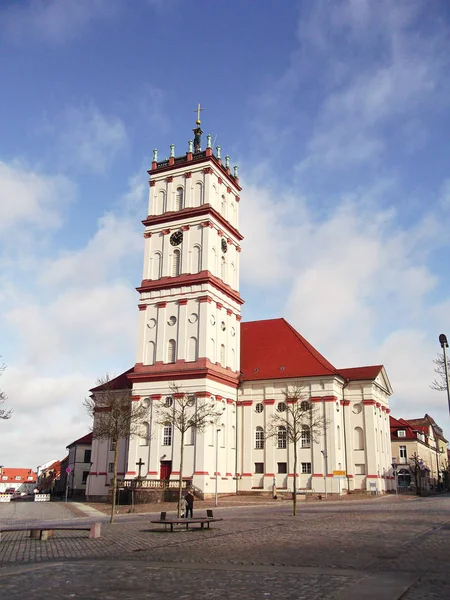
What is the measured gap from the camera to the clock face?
56.9 meters

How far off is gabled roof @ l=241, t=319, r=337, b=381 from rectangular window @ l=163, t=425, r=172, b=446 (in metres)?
9.81

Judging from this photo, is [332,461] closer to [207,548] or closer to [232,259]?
[232,259]

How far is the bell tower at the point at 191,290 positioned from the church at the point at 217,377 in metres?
0.11

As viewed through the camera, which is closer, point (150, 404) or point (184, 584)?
point (184, 584)

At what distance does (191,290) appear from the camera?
179ft

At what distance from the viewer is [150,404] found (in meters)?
53.0

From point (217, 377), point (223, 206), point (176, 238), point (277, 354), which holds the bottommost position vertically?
point (217, 377)

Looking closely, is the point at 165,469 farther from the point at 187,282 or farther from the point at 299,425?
the point at 187,282

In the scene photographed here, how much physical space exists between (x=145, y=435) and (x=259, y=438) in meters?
11.2

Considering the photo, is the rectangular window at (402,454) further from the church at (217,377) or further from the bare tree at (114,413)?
the bare tree at (114,413)

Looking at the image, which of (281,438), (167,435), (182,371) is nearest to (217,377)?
(182,371)

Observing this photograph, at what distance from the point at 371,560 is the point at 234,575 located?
3400 millimetres

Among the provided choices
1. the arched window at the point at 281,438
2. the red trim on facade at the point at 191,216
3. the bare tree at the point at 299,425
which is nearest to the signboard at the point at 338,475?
the bare tree at the point at 299,425

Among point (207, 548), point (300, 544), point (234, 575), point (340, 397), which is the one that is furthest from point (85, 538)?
point (340, 397)
